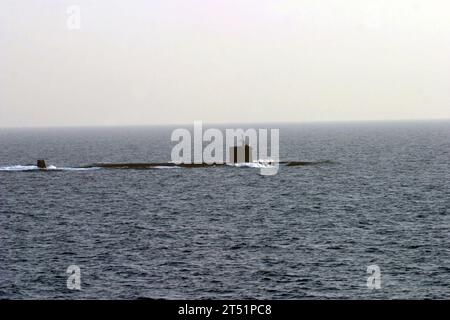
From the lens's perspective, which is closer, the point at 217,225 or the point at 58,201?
the point at 217,225

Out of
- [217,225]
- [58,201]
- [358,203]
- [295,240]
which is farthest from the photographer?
[58,201]

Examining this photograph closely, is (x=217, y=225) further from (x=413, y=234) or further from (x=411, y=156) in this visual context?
(x=411, y=156)
